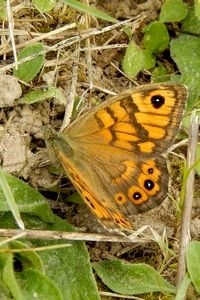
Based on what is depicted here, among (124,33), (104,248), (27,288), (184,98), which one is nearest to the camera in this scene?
(27,288)

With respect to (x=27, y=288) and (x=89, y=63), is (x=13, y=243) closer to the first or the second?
(x=27, y=288)

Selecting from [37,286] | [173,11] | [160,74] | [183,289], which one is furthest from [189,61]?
[37,286]

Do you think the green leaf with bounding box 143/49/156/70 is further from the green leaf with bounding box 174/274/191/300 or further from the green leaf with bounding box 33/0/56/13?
the green leaf with bounding box 174/274/191/300

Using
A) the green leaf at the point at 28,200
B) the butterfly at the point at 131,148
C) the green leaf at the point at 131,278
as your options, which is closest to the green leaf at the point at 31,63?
the butterfly at the point at 131,148

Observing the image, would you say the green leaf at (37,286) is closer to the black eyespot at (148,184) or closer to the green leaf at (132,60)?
the black eyespot at (148,184)

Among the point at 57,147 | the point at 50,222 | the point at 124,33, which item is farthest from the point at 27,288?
the point at 124,33

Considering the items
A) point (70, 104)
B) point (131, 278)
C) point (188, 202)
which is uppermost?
point (70, 104)

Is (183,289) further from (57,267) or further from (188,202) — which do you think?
(57,267)
